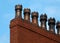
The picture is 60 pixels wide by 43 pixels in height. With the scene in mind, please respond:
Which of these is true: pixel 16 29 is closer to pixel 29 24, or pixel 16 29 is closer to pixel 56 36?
pixel 29 24

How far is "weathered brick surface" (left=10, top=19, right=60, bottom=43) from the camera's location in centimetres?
3341

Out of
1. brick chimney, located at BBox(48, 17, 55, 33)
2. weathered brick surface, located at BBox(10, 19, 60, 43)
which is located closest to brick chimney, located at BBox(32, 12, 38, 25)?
weathered brick surface, located at BBox(10, 19, 60, 43)

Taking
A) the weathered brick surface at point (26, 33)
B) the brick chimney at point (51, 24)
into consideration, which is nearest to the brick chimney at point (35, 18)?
the weathered brick surface at point (26, 33)

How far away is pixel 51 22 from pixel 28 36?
3.55m

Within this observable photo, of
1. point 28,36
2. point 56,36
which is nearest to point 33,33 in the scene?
point 28,36

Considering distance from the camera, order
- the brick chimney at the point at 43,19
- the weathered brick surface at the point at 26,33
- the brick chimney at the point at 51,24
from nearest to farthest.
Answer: the weathered brick surface at the point at 26,33
the brick chimney at the point at 43,19
the brick chimney at the point at 51,24

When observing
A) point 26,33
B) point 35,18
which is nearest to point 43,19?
point 35,18

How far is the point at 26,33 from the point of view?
3391 centimetres

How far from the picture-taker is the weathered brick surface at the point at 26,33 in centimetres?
3341

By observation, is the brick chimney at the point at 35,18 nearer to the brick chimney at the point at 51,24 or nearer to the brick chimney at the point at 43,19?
the brick chimney at the point at 43,19

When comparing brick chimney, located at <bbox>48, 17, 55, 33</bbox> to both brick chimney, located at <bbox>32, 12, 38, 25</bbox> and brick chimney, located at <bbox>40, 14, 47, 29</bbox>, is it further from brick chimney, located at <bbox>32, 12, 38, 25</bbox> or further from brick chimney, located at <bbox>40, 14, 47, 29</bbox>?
brick chimney, located at <bbox>32, 12, 38, 25</bbox>

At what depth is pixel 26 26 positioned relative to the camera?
34.0m

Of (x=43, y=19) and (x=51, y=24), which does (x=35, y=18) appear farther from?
(x=51, y=24)

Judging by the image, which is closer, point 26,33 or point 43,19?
point 26,33
